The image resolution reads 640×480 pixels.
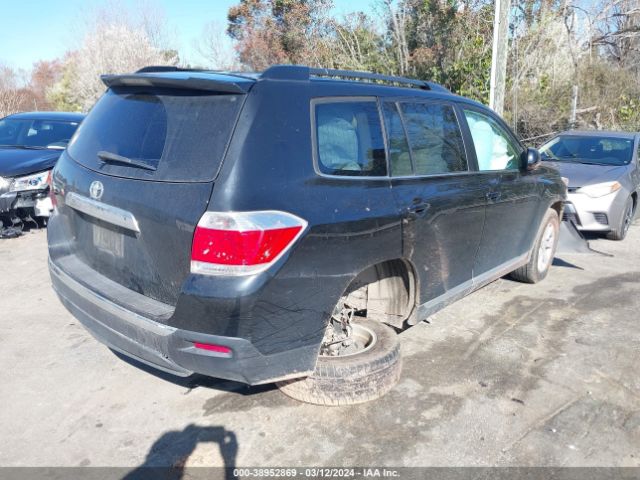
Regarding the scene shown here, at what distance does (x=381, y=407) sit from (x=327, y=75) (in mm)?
2063

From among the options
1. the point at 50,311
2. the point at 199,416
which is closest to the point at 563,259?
the point at 199,416

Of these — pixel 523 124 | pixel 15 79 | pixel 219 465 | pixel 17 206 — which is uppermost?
pixel 15 79

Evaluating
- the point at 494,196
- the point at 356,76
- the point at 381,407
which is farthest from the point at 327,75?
the point at 381,407

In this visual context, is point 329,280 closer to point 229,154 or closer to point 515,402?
point 229,154

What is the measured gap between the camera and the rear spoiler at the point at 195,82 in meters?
2.77

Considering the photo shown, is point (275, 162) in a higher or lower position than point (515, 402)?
higher

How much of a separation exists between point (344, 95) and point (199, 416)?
206 cm

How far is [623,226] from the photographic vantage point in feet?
25.5

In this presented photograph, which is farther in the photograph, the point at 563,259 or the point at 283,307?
the point at 563,259

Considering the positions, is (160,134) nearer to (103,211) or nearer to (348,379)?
(103,211)

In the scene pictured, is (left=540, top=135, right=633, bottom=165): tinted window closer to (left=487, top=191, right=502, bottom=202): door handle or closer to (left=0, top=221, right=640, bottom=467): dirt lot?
(left=0, top=221, right=640, bottom=467): dirt lot

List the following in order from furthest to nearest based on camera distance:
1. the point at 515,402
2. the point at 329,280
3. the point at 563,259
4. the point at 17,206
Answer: the point at 17,206 → the point at 563,259 → the point at 515,402 → the point at 329,280

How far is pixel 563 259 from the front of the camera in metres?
6.81

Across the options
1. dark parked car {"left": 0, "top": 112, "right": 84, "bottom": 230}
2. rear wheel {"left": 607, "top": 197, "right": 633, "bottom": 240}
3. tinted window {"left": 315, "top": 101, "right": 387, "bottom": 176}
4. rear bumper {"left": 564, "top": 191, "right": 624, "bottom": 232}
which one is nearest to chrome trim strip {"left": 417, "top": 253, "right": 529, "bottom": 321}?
tinted window {"left": 315, "top": 101, "right": 387, "bottom": 176}
